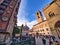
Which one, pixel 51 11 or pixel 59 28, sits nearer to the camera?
pixel 59 28

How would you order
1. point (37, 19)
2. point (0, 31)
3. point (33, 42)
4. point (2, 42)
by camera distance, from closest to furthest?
point (2, 42)
point (0, 31)
point (33, 42)
point (37, 19)

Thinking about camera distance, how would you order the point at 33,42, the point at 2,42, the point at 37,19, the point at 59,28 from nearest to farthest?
the point at 2,42 → the point at 33,42 → the point at 59,28 → the point at 37,19

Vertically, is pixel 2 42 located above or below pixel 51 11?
below

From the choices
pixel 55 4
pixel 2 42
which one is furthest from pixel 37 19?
pixel 2 42

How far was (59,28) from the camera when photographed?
1920 centimetres

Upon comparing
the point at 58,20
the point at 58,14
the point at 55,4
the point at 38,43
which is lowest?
the point at 38,43

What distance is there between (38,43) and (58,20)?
11.9 metres

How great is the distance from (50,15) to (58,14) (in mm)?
2917

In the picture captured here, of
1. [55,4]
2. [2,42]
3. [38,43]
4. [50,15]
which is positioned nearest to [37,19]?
[50,15]

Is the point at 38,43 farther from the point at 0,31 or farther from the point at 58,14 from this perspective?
the point at 58,14

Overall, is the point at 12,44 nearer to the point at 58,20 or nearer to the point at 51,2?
the point at 58,20

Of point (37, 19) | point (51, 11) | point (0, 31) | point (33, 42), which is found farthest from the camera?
point (37, 19)

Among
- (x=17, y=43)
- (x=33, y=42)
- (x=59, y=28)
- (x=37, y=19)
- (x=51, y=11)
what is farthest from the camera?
(x=37, y=19)

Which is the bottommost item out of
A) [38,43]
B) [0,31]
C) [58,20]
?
[38,43]
